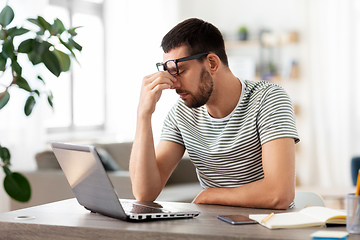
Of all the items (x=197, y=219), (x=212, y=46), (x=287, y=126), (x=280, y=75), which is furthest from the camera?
(x=280, y=75)

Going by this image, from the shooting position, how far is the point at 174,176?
395cm

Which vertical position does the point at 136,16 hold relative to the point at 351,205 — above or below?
above

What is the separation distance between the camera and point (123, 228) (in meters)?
1.06

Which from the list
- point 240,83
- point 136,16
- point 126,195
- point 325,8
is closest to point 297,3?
point 325,8

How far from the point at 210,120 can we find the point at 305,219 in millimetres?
700

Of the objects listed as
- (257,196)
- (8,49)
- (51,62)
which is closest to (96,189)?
(257,196)

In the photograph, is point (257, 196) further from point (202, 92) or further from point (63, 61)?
point (63, 61)

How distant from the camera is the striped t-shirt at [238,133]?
1544 mm

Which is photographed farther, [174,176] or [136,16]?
[136,16]

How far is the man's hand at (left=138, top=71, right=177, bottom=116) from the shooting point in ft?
5.17

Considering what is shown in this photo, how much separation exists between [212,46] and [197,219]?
72cm

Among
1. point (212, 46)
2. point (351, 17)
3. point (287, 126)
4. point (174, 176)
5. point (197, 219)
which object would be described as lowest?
point (174, 176)

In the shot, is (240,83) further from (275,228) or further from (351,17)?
(351,17)

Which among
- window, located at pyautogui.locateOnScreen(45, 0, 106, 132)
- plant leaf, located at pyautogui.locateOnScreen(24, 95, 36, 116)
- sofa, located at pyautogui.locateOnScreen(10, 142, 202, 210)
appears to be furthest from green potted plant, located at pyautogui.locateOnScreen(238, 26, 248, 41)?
plant leaf, located at pyautogui.locateOnScreen(24, 95, 36, 116)
